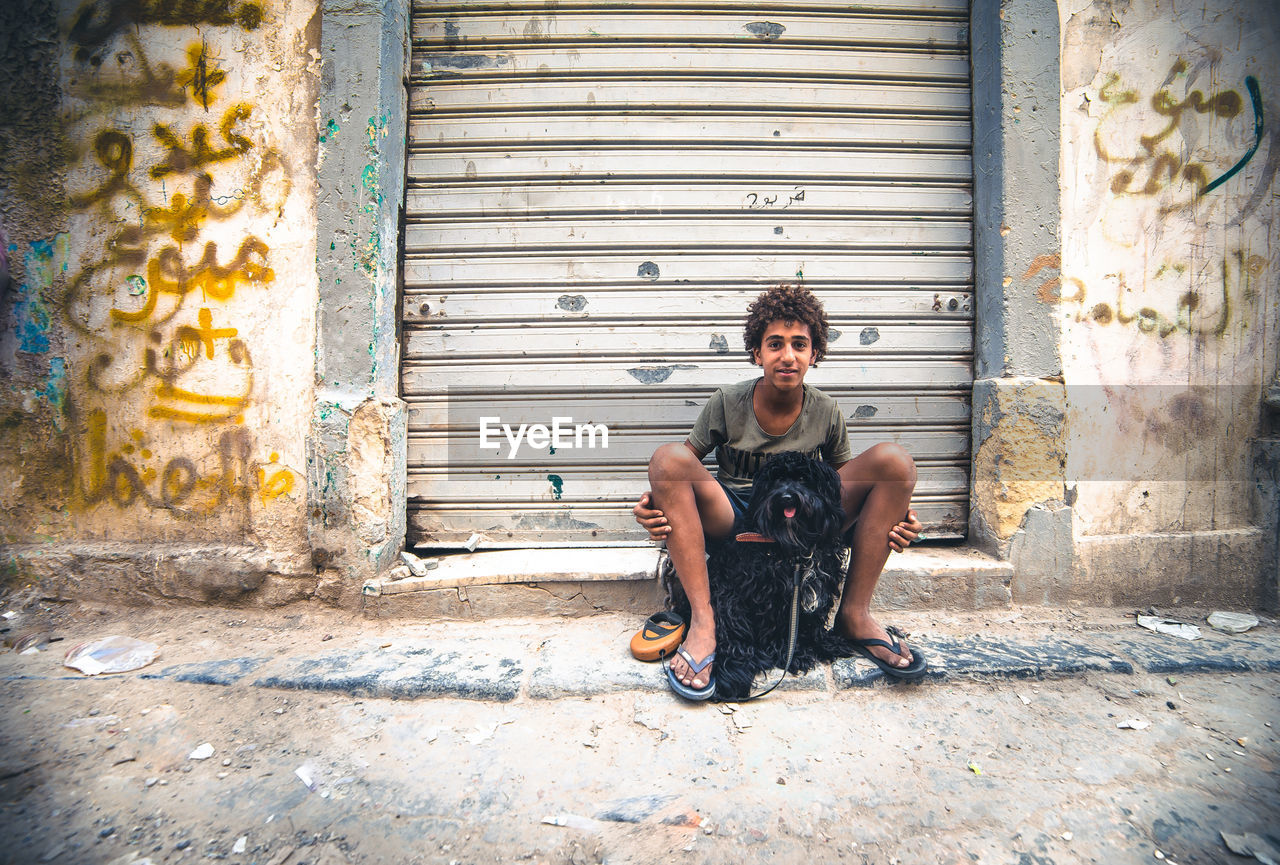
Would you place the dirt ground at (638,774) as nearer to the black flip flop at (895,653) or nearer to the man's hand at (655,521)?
the black flip flop at (895,653)

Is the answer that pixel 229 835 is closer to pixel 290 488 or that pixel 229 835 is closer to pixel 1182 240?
pixel 290 488

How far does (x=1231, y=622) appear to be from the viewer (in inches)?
97.2

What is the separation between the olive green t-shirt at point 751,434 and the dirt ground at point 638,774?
0.90 metres

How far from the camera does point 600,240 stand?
2861mm

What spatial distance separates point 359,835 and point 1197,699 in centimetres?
289

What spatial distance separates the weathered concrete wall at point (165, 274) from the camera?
2.59 m

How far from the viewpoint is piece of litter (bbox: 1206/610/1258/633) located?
7.98 feet

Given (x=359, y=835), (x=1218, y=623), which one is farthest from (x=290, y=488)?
(x=1218, y=623)

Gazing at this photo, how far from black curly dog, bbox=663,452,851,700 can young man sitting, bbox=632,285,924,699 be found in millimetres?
76

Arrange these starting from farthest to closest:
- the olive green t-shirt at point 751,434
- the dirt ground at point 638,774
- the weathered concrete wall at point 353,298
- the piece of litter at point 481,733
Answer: the weathered concrete wall at point 353,298 → the olive green t-shirt at point 751,434 → the piece of litter at point 481,733 → the dirt ground at point 638,774

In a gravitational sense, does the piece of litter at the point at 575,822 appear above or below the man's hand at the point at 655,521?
below

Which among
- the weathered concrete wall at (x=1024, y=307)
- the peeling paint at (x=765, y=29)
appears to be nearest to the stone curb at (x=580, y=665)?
the weathered concrete wall at (x=1024, y=307)

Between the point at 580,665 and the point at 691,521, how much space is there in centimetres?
76

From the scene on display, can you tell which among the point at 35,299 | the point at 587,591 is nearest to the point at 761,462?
the point at 587,591
